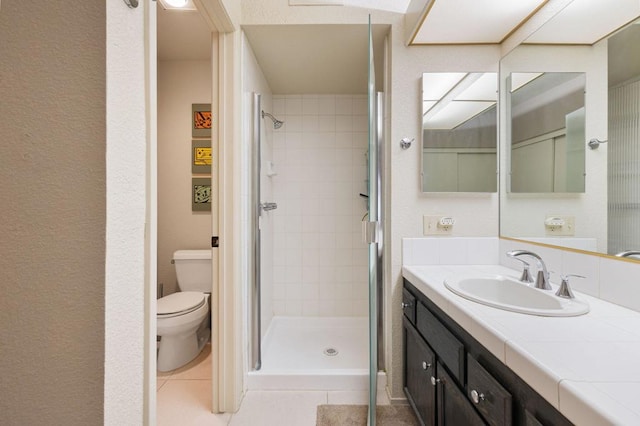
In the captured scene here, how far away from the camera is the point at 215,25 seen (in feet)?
4.40

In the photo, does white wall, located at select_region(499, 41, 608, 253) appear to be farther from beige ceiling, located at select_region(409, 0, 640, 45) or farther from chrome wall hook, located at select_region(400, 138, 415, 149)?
chrome wall hook, located at select_region(400, 138, 415, 149)

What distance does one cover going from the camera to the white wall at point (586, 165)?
0.97m

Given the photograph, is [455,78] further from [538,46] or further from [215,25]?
[215,25]

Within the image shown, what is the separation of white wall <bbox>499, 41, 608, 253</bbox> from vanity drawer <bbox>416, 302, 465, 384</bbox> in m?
0.64

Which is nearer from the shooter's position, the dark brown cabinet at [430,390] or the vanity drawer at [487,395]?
the vanity drawer at [487,395]

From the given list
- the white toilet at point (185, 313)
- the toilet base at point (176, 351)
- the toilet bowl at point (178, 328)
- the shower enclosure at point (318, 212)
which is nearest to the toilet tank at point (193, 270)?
the white toilet at point (185, 313)

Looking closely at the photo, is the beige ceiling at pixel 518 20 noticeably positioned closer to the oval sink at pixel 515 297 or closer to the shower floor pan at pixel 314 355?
the oval sink at pixel 515 297

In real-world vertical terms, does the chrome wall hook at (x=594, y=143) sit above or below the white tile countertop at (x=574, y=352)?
above

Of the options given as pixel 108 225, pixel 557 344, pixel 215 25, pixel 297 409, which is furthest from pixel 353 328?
pixel 215 25

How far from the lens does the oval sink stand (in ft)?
2.69

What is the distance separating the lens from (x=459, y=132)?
4.99 feet

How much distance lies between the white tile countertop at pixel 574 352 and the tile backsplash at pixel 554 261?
48 mm

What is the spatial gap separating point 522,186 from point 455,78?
690 mm

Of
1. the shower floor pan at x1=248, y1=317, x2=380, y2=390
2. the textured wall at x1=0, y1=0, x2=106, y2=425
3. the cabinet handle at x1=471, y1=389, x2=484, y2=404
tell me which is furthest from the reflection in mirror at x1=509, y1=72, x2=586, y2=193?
the textured wall at x1=0, y1=0, x2=106, y2=425
